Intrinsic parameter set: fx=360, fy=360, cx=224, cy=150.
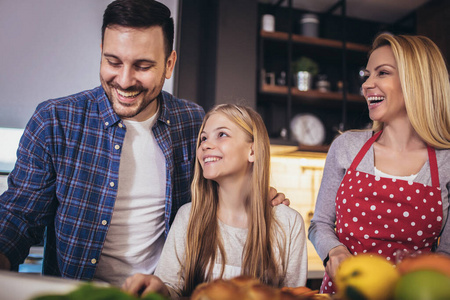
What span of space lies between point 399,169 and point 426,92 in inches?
10.5

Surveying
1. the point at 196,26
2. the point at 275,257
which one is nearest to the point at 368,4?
the point at 196,26

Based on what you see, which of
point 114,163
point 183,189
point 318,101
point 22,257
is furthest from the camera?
point 318,101

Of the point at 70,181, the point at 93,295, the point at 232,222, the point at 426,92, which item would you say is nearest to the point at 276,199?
the point at 232,222

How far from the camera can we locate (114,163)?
4.34 ft

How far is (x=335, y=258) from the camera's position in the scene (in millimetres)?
1013

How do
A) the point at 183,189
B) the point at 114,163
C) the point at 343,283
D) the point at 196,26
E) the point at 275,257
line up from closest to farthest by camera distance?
the point at 343,283, the point at 275,257, the point at 114,163, the point at 183,189, the point at 196,26

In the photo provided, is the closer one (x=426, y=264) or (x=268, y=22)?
(x=426, y=264)

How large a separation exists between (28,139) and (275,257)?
93 cm

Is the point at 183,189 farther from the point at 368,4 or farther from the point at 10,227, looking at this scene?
the point at 368,4

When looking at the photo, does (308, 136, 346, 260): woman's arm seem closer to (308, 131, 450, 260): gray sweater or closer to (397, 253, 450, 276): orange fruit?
(308, 131, 450, 260): gray sweater

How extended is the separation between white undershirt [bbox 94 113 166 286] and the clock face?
1.90 metres

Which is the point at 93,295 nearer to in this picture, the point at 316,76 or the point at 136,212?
the point at 136,212

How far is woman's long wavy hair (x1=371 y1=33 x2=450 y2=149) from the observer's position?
1.17 metres

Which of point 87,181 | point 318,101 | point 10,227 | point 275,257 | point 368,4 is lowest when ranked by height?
point 275,257
